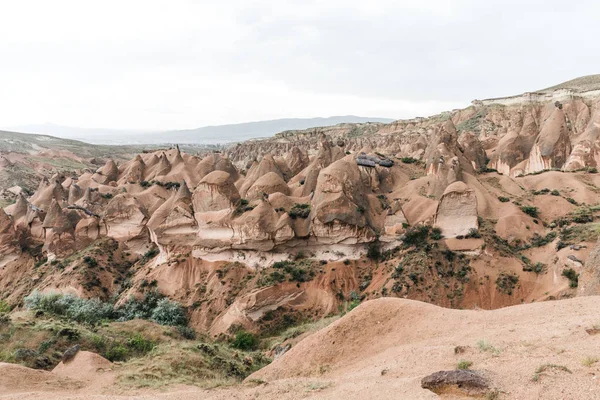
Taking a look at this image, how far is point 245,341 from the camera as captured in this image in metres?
22.8

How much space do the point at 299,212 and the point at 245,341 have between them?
29.7 feet

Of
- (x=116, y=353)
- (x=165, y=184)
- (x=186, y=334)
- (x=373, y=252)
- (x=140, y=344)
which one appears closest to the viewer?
(x=116, y=353)

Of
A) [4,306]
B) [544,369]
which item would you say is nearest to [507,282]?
[544,369]

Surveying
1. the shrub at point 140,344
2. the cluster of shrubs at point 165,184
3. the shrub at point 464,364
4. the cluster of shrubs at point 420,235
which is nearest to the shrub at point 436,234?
the cluster of shrubs at point 420,235

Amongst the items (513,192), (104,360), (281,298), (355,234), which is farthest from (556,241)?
(104,360)

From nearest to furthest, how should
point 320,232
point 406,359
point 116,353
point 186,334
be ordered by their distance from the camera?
point 406,359 < point 116,353 < point 186,334 < point 320,232

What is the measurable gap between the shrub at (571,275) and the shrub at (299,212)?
14.8m

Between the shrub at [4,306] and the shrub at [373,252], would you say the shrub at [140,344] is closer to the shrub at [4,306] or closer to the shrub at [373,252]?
the shrub at [373,252]

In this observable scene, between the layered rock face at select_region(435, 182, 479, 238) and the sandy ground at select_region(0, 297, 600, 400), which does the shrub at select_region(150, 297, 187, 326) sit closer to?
the sandy ground at select_region(0, 297, 600, 400)

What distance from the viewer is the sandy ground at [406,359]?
7828 millimetres

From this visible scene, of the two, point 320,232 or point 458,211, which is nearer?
point 458,211

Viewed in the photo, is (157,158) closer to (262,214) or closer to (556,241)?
(262,214)

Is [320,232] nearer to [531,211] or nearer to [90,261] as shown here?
[531,211]

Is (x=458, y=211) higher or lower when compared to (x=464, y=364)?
higher
